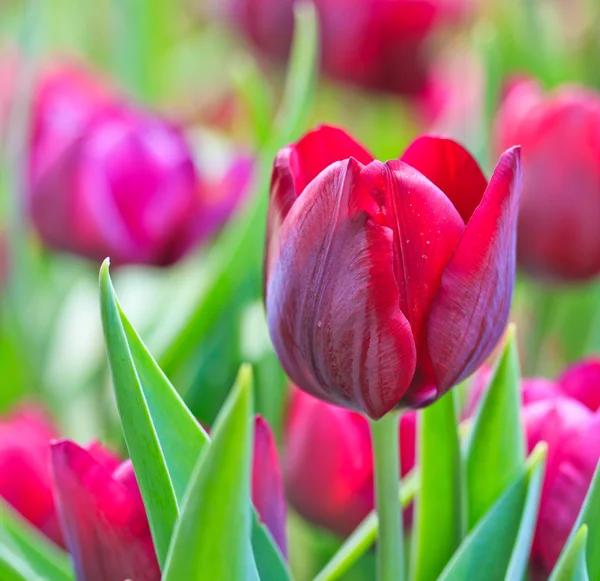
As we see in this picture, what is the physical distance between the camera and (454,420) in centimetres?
28

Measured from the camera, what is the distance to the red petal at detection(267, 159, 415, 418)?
0.77ft

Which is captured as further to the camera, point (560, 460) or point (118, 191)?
point (118, 191)

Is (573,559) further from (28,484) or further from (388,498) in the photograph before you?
(28,484)

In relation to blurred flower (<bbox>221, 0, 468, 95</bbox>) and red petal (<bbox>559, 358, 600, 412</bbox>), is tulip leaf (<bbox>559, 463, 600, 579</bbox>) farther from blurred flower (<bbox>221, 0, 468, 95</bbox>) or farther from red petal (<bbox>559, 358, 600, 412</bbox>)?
blurred flower (<bbox>221, 0, 468, 95</bbox>)

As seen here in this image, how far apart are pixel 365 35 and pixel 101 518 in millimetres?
523

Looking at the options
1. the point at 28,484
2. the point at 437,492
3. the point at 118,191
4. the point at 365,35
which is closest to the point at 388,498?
the point at 437,492

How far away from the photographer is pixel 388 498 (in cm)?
26

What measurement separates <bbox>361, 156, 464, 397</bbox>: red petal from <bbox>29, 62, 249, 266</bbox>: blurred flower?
266 millimetres

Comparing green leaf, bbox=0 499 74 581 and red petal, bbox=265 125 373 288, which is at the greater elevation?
red petal, bbox=265 125 373 288

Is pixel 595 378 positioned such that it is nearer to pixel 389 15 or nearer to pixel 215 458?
pixel 215 458

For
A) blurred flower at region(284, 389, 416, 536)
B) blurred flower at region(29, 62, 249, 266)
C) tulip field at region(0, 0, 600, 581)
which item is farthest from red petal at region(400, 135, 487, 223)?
blurred flower at region(29, 62, 249, 266)

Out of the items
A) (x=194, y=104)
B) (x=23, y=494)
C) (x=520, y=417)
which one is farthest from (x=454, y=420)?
(x=194, y=104)

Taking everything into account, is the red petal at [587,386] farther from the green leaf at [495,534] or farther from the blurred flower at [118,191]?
the blurred flower at [118,191]

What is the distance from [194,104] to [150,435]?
75 cm
